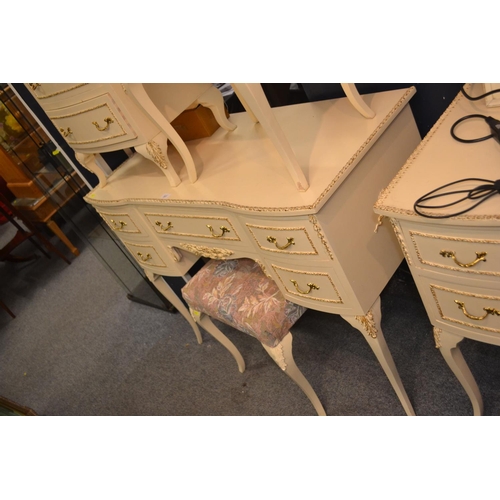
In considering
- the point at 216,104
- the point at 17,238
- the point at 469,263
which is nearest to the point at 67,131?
the point at 216,104

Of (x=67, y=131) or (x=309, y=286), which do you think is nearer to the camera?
(x=309, y=286)

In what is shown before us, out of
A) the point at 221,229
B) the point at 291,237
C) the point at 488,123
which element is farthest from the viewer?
the point at 221,229

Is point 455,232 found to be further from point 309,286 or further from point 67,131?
point 67,131

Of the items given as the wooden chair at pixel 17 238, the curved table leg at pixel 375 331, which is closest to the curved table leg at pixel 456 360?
the curved table leg at pixel 375 331

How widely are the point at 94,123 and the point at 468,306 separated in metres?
1.29

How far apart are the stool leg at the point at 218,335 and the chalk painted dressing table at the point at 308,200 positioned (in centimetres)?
34

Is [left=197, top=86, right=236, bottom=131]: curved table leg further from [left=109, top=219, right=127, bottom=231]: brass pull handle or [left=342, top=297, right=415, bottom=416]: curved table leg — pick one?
[left=342, top=297, right=415, bottom=416]: curved table leg

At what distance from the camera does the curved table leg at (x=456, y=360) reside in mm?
1199

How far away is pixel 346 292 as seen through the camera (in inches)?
51.1

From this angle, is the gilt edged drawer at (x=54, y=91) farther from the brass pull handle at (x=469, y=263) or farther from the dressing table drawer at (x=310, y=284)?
the brass pull handle at (x=469, y=263)

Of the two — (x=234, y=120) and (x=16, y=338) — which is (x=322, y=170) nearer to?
(x=234, y=120)

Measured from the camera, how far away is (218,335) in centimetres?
197

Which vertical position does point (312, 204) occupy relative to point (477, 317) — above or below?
above

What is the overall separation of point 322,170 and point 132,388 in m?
1.63
